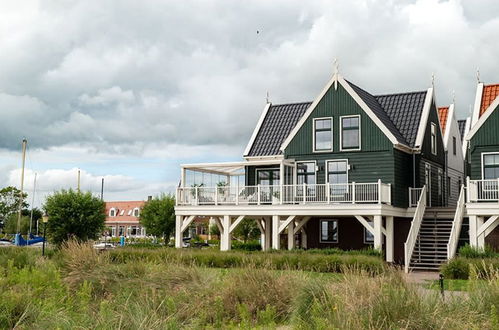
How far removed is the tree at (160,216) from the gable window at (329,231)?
16150 mm

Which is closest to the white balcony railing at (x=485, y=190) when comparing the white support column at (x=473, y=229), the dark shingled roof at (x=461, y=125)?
the white support column at (x=473, y=229)

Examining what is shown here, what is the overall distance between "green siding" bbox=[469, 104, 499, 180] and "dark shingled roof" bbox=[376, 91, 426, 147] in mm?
4131

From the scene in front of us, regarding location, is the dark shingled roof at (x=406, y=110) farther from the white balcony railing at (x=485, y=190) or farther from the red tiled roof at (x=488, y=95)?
the white balcony railing at (x=485, y=190)

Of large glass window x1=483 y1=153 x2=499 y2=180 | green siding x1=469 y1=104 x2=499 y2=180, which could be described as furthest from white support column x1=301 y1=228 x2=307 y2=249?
large glass window x1=483 y1=153 x2=499 y2=180

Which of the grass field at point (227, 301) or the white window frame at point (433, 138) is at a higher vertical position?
the white window frame at point (433, 138)

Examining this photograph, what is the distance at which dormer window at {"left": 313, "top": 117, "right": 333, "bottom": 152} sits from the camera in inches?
1156

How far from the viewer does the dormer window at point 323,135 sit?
96.3 feet

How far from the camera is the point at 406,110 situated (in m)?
30.9

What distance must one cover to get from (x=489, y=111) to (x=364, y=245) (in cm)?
863

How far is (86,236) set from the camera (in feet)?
119

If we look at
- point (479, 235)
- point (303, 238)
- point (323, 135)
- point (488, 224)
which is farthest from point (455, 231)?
point (303, 238)

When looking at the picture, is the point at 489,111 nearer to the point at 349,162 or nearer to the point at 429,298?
the point at 349,162

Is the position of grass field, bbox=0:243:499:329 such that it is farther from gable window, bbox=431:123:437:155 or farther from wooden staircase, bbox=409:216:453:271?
gable window, bbox=431:123:437:155

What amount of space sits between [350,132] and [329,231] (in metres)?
5.36
